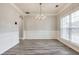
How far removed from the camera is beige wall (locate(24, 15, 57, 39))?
9.79 m

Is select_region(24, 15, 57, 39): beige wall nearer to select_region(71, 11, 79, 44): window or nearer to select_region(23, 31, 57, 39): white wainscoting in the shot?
select_region(23, 31, 57, 39): white wainscoting

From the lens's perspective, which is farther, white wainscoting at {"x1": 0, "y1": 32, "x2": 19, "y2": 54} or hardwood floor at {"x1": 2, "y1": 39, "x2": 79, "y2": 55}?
hardwood floor at {"x1": 2, "y1": 39, "x2": 79, "y2": 55}

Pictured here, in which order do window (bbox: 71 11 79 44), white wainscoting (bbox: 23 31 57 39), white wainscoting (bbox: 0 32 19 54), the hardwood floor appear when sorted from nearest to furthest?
white wainscoting (bbox: 0 32 19 54)
the hardwood floor
window (bbox: 71 11 79 44)
white wainscoting (bbox: 23 31 57 39)

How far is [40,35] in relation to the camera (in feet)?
32.2

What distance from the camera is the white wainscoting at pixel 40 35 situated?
975 centimetres

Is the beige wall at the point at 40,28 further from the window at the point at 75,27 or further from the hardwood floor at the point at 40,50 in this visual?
the window at the point at 75,27

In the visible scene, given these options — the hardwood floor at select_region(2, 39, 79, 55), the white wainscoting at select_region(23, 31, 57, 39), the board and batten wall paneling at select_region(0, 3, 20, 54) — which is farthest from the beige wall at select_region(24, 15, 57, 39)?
the board and batten wall paneling at select_region(0, 3, 20, 54)

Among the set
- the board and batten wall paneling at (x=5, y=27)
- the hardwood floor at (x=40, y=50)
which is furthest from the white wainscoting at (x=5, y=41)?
the hardwood floor at (x=40, y=50)

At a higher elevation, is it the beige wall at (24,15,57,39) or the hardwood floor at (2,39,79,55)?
the beige wall at (24,15,57,39)

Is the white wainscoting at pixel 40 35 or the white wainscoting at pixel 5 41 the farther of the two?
the white wainscoting at pixel 40 35

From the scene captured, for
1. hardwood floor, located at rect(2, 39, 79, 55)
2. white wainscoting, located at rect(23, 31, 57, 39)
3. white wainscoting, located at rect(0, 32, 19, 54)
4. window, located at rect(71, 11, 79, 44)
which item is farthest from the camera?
white wainscoting, located at rect(23, 31, 57, 39)
